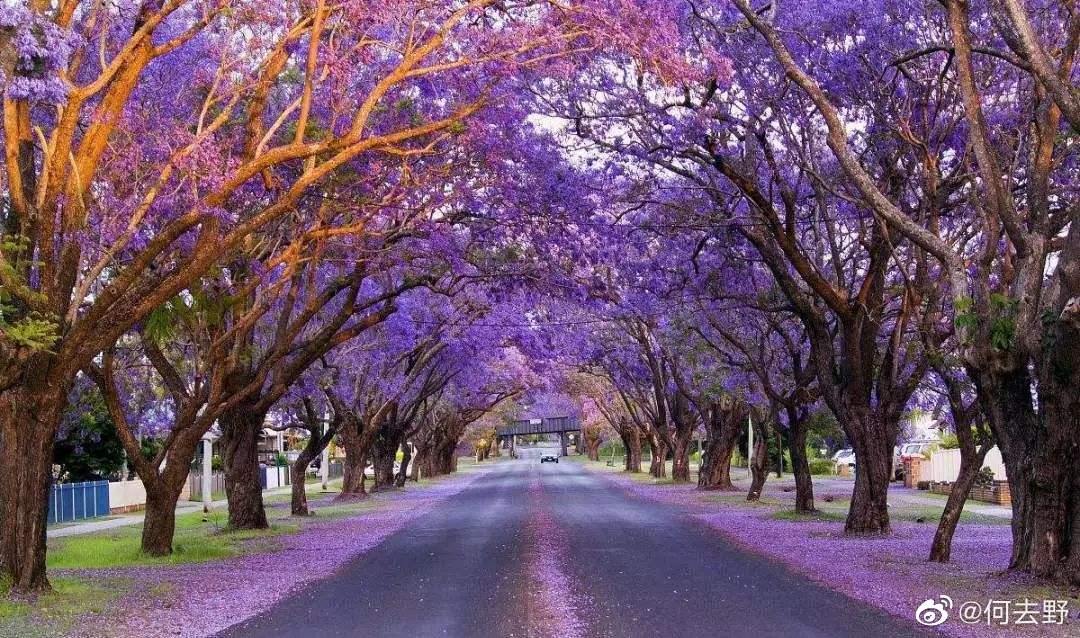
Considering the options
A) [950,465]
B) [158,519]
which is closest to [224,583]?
[158,519]

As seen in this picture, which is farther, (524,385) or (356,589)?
(524,385)

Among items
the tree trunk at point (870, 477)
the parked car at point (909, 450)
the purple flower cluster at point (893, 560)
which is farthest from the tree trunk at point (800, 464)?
the parked car at point (909, 450)

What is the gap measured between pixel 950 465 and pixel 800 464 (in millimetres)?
17216

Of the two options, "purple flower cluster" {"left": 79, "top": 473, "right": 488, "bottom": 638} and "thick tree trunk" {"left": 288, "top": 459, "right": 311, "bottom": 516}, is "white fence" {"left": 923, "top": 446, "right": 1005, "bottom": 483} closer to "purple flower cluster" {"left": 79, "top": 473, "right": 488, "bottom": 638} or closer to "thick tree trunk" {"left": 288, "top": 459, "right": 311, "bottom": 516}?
"thick tree trunk" {"left": 288, "top": 459, "right": 311, "bottom": 516}

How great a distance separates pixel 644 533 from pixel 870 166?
7.75 m

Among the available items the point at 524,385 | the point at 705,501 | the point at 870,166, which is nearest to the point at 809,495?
the point at 705,501

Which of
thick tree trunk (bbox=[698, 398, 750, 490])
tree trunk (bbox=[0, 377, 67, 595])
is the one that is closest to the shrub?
thick tree trunk (bbox=[698, 398, 750, 490])

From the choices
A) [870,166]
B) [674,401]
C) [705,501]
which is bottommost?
[705,501]

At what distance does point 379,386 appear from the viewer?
40875mm

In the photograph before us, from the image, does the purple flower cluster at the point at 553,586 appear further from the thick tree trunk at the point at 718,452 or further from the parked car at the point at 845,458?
the parked car at the point at 845,458

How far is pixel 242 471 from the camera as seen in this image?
2567cm

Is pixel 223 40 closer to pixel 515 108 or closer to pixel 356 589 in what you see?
pixel 515 108

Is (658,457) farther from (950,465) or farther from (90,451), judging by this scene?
(90,451)

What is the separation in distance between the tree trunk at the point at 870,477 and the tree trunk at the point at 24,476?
14.6 meters
